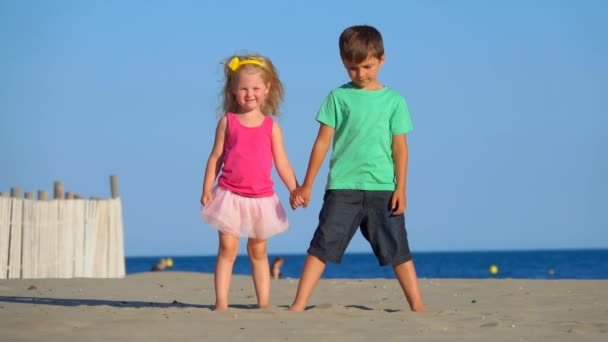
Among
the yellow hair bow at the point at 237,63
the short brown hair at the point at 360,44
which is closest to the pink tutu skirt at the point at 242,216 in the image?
the yellow hair bow at the point at 237,63

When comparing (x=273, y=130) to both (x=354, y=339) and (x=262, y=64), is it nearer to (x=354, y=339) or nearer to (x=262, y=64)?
(x=262, y=64)

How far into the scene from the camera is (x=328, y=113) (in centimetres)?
680

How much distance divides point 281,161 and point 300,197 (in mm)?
426

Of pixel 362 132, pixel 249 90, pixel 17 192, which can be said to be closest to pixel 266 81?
pixel 249 90

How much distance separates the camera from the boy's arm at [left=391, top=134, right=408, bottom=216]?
22.3 feet

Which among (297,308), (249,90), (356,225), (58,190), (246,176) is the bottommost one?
(58,190)

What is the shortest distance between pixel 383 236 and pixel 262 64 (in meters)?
1.49

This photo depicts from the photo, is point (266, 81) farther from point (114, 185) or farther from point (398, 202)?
point (114, 185)

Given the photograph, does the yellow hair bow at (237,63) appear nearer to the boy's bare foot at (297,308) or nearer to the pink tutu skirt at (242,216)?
the pink tutu skirt at (242,216)

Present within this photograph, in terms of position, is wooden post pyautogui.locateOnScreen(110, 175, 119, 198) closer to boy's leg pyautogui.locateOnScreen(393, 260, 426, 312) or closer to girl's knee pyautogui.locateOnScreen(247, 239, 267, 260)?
girl's knee pyautogui.locateOnScreen(247, 239, 267, 260)

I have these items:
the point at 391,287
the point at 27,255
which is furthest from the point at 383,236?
the point at 27,255

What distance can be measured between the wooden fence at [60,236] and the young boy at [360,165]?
8.07 m

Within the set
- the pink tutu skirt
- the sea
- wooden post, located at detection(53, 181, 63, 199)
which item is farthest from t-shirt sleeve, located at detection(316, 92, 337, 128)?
the sea

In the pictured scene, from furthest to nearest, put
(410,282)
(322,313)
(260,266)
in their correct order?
(260,266) → (410,282) → (322,313)
